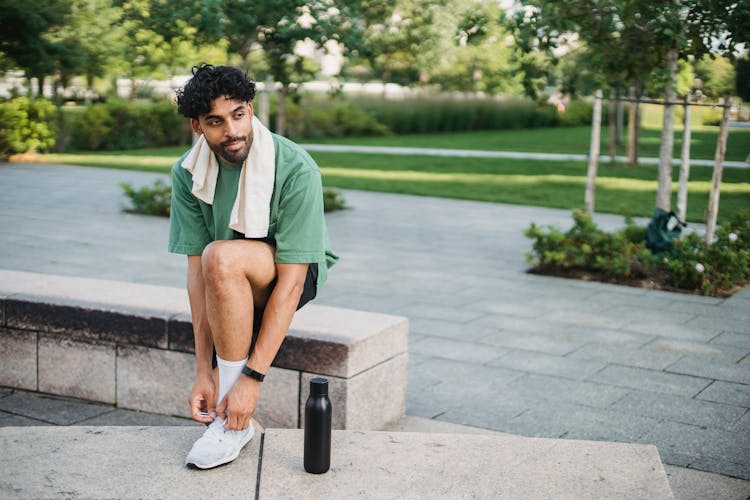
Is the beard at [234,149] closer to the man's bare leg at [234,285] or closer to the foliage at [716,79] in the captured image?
the man's bare leg at [234,285]

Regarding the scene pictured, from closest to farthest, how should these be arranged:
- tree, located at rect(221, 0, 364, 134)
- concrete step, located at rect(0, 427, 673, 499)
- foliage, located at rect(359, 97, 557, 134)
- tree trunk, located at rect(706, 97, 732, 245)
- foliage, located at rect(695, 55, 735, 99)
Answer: concrete step, located at rect(0, 427, 673, 499) < tree trunk, located at rect(706, 97, 732, 245) < tree, located at rect(221, 0, 364, 134) < foliage, located at rect(695, 55, 735, 99) < foliage, located at rect(359, 97, 557, 134)

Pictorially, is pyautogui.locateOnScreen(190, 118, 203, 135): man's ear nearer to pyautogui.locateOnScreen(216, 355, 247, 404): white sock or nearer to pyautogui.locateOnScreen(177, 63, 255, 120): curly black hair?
pyautogui.locateOnScreen(177, 63, 255, 120): curly black hair

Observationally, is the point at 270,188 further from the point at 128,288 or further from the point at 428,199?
the point at 428,199

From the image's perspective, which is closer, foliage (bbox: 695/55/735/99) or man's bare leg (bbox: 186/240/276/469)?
man's bare leg (bbox: 186/240/276/469)

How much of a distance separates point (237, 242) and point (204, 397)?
602 millimetres

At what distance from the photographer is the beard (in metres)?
3.07

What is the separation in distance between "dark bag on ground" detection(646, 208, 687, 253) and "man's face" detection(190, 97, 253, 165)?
5.69 meters

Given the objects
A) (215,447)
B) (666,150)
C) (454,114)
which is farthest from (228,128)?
(454,114)

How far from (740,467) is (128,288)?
3.08 meters

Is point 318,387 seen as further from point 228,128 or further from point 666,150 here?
point 666,150

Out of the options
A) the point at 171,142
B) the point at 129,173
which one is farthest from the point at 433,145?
the point at 129,173

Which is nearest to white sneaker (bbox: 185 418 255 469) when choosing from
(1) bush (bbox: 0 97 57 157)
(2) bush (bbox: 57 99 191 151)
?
(1) bush (bbox: 0 97 57 157)

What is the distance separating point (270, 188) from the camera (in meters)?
3.13

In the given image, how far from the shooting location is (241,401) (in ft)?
10.1
